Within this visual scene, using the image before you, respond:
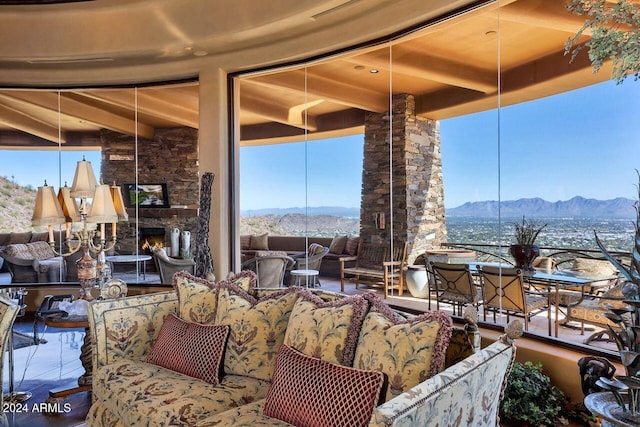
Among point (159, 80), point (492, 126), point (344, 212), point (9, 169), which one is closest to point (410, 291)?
point (344, 212)

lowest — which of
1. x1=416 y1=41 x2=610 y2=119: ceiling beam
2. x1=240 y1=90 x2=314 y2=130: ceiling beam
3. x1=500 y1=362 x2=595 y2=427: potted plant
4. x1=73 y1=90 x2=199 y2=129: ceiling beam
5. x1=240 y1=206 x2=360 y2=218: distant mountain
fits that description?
x1=500 y1=362 x2=595 y2=427: potted plant

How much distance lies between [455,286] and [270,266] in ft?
7.23

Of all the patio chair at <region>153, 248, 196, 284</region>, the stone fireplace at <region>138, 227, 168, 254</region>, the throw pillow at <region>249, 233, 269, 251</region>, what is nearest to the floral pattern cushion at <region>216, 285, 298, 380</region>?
the throw pillow at <region>249, 233, 269, 251</region>

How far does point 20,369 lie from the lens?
12.8 feet

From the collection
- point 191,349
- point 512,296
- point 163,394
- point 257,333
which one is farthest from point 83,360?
point 512,296

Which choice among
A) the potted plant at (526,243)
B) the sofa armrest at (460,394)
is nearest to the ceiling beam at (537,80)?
the potted plant at (526,243)

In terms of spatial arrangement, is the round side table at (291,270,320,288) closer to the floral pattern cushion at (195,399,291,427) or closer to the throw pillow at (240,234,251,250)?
the throw pillow at (240,234,251,250)

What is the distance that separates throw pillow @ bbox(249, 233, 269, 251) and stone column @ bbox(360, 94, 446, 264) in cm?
123

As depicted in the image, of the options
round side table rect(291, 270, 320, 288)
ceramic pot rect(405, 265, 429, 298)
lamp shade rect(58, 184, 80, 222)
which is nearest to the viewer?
lamp shade rect(58, 184, 80, 222)

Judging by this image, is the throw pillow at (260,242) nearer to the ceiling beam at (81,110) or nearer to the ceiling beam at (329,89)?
the ceiling beam at (329,89)

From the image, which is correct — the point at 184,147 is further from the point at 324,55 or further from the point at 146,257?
the point at 324,55

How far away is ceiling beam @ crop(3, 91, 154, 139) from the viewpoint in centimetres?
590

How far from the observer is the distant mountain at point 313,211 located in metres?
4.56

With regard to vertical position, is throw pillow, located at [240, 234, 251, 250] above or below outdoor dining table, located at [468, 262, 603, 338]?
above
